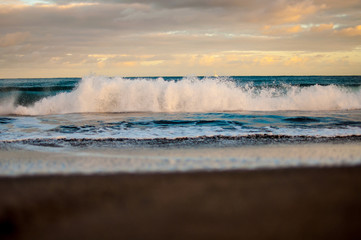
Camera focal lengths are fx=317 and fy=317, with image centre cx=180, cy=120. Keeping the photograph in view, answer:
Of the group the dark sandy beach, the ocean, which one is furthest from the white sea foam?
the dark sandy beach

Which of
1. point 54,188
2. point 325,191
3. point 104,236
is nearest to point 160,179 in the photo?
point 54,188

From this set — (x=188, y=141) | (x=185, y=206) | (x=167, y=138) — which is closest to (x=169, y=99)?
(x=167, y=138)

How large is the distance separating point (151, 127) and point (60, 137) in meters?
2.36

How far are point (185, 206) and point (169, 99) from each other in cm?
1099

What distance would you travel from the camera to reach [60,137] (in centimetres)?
675

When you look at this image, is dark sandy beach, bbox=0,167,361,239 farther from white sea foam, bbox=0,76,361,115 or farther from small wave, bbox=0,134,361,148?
white sea foam, bbox=0,76,361,115

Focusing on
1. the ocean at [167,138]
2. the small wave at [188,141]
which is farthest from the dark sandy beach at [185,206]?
the small wave at [188,141]

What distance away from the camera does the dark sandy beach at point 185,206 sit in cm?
226

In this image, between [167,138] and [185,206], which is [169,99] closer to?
[167,138]

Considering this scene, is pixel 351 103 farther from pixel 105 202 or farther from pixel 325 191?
pixel 105 202

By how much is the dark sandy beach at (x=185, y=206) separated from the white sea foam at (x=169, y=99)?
385 inches

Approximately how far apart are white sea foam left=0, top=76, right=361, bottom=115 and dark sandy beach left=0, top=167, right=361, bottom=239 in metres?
9.78

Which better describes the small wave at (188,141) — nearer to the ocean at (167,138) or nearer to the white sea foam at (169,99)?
the ocean at (167,138)

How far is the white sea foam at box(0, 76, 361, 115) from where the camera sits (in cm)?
1336
